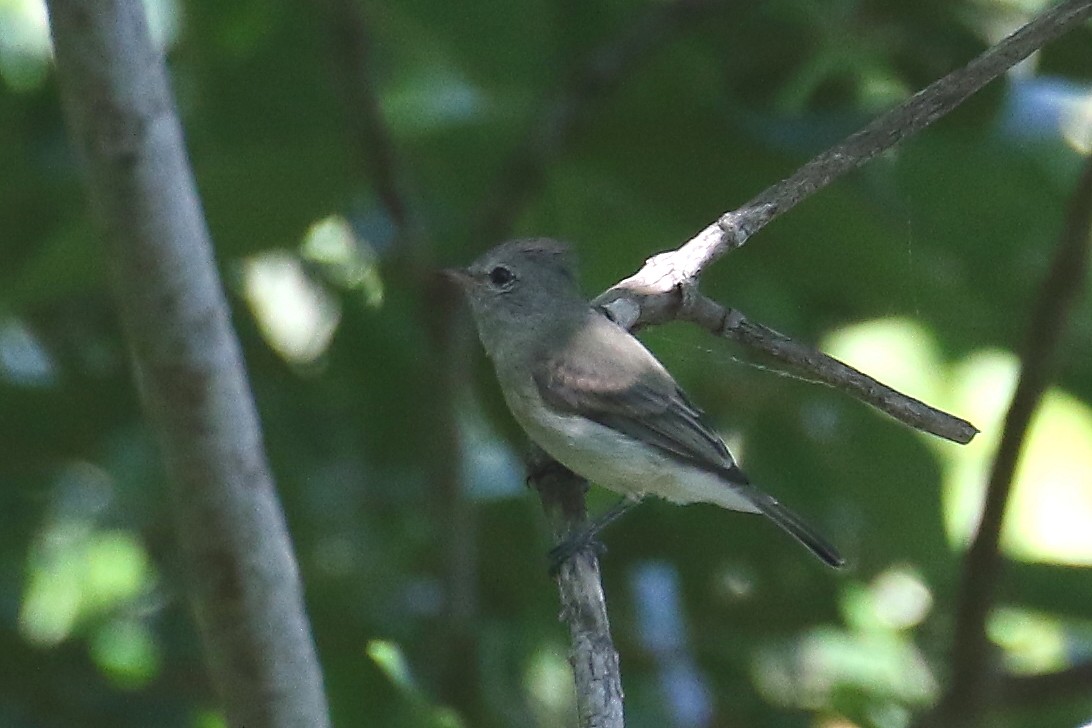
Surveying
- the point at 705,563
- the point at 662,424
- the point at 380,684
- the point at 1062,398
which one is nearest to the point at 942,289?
the point at 1062,398

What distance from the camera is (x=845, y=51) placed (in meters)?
3.46

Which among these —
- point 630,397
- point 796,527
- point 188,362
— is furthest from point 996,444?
point 188,362

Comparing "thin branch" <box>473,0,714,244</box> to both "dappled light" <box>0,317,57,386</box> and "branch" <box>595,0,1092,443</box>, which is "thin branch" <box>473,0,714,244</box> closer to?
"branch" <box>595,0,1092,443</box>

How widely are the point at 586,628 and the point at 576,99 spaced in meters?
1.63

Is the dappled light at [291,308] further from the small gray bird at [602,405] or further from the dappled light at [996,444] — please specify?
the dappled light at [996,444]

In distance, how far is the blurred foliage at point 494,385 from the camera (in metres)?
3.33

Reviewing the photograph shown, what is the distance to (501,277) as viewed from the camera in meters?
4.11

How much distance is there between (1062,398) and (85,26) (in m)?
2.55

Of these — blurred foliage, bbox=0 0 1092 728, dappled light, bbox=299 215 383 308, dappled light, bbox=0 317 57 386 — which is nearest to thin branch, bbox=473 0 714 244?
blurred foliage, bbox=0 0 1092 728

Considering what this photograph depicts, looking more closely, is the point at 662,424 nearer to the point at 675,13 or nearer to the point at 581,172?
the point at 581,172

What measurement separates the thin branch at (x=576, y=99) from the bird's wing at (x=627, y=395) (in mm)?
392

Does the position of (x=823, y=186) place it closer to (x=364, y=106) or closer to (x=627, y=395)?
(x=627, y=395)

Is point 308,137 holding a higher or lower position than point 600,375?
higher

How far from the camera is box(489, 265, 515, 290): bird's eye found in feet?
13.3
